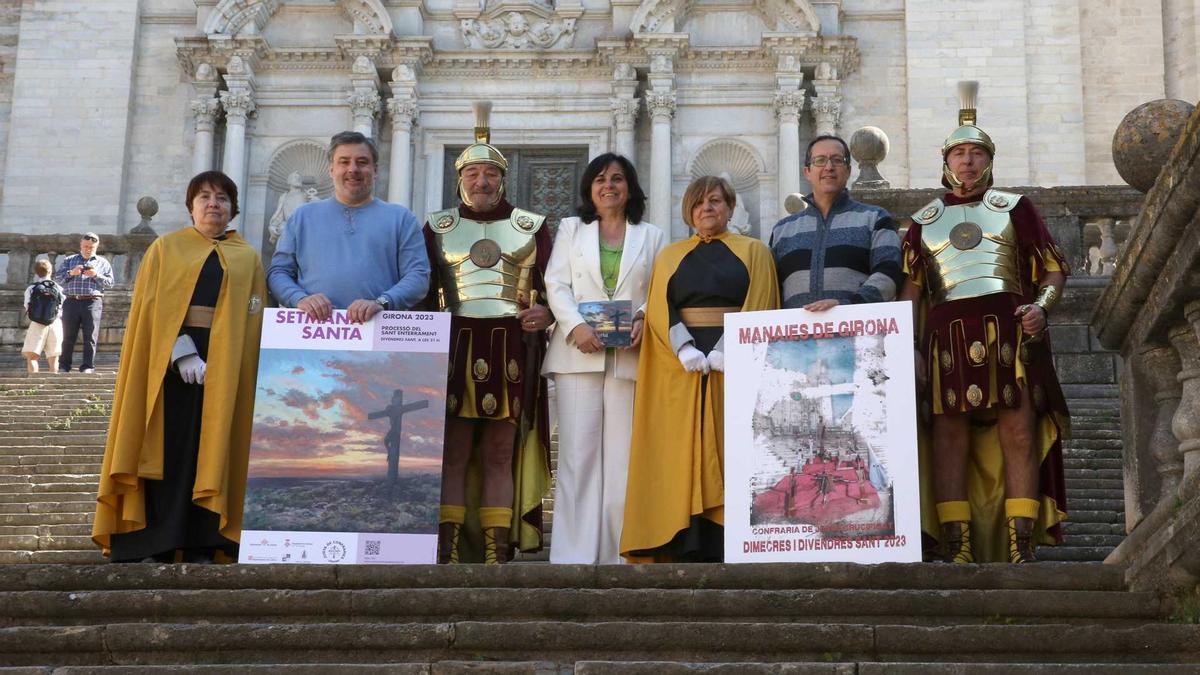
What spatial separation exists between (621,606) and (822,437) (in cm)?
134

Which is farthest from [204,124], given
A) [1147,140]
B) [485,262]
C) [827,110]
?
[1147,140]

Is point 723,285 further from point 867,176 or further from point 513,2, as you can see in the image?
point 513,2

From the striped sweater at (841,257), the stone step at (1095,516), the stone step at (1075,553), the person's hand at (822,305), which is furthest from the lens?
the stone step at (1095,516)

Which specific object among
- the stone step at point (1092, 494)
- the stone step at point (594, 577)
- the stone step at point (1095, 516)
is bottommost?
the stone step at point (594, 577)

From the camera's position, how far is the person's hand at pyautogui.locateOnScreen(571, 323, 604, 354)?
786cm

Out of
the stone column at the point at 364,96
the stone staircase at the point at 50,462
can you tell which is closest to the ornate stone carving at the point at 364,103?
the stone column at the point at 364,96

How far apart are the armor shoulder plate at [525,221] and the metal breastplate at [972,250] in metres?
1.81

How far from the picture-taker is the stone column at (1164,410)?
6.67 metres

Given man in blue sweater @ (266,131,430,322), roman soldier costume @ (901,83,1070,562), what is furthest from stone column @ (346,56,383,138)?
roman soldier costume @ (901,83,1070,562)

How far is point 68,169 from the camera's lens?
23.1 m

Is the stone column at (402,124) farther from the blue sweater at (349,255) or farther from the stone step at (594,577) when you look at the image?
the stone step at (594,577)

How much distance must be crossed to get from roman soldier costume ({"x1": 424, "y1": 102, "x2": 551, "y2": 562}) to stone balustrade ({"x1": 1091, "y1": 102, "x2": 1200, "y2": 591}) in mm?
2601

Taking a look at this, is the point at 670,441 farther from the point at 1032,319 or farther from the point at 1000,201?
the point at 1000,201

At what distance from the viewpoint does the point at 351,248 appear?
26.5ft
